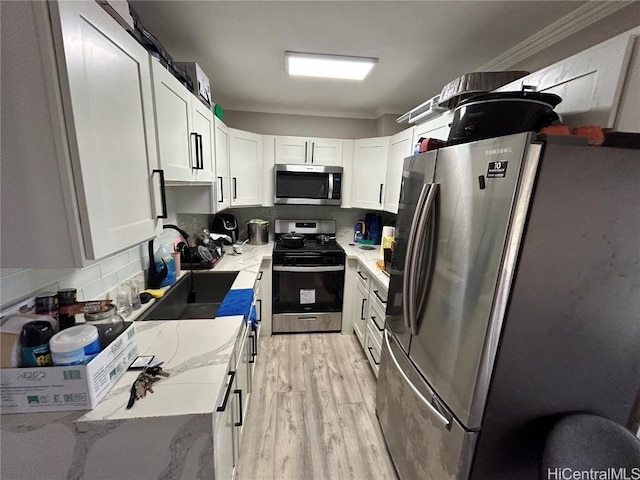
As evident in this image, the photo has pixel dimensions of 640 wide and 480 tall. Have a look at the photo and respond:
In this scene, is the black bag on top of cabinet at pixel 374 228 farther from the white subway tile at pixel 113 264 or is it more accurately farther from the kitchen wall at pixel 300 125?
the white subway tile at pixel 113 264

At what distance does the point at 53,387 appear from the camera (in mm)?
713

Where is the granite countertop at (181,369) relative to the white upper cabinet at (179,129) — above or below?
below

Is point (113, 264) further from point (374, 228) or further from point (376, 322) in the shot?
point (374, 228)

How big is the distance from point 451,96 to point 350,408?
2.12 m

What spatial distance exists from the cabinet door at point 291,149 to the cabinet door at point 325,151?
8 cm

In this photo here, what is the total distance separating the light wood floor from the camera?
1.50m

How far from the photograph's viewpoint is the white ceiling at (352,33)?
1270mm

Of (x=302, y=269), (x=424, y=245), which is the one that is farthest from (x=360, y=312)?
(x=424, y=245)

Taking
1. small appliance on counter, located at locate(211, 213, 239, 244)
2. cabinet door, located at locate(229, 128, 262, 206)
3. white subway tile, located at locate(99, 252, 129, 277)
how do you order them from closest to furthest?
white subway tile, located at locate(99, 252, 129, 277) → cabinet door, located at locate(229, 128, 262, 206) → small appliance on counter, located at locate(211, 213, 239, 244)

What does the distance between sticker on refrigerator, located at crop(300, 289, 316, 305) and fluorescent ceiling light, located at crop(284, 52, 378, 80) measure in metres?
1.94

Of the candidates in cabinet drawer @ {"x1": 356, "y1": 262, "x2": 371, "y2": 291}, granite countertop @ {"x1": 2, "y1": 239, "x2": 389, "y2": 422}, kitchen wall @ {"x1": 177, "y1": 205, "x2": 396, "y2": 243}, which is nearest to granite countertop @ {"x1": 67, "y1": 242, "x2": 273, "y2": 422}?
granite countertop @ {"x1": 2, "y1": 239, "x2": 389, "y2": 422}

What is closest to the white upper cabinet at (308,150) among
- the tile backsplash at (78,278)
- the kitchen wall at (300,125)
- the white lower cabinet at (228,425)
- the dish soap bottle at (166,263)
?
the kitchen wall at (300,125)

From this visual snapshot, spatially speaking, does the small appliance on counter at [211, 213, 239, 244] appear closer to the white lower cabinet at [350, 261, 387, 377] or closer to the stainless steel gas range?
the stainless steel gas range

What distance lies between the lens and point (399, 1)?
1.21 metres
